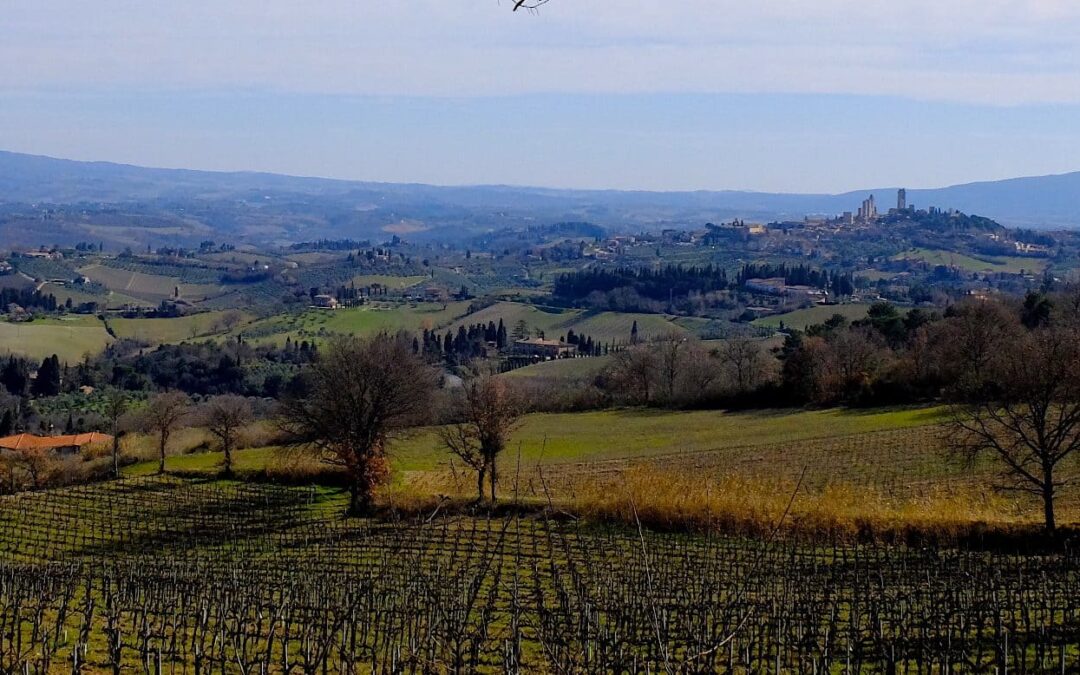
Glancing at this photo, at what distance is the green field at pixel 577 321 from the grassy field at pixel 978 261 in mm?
74814

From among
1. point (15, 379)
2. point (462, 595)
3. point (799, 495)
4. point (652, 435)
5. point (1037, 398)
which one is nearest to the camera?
point (462, 595)

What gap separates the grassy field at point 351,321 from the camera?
114375 millimetres

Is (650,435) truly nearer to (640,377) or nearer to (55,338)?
(640,377)

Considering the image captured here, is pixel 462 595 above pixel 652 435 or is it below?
above

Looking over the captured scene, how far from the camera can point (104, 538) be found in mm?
31109

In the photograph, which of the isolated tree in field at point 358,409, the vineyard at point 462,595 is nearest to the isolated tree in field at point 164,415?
the vineyard at point 462,595

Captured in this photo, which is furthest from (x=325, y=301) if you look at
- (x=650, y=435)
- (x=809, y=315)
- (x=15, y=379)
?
(x=650, y=435)

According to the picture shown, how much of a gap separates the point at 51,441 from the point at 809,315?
7993 centimetres

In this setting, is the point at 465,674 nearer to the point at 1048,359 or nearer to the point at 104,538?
the point at 1048,359

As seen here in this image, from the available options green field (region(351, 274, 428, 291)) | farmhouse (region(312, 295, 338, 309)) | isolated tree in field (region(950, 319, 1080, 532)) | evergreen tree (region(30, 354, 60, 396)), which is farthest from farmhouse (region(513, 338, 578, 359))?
isolated tree in field (region(950, 319, 1080, 532))

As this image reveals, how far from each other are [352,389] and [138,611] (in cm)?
1789

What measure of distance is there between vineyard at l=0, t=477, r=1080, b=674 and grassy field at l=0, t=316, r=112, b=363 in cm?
6765

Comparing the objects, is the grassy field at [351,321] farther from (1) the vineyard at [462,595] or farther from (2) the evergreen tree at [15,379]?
(1) the vineyard at [462,595]

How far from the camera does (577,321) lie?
122 meters
